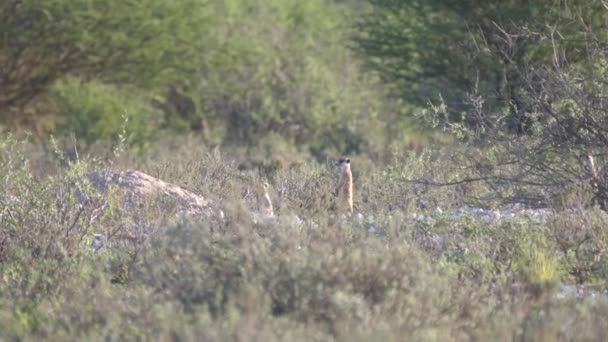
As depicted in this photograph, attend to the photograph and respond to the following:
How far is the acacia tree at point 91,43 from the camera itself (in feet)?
61.8

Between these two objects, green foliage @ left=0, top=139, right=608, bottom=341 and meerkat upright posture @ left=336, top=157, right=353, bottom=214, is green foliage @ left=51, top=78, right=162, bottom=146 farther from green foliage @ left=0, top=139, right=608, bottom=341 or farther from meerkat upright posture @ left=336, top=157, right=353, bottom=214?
green foliage @ left=0, top=139, right=608, bottom=341

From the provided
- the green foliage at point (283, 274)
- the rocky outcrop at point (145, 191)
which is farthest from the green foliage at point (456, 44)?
the green foliage at point (283, 274)

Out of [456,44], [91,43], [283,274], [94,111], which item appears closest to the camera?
[283,274]

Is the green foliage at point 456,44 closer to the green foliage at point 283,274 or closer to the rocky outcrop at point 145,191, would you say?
the rocky outcrop at point 145,191

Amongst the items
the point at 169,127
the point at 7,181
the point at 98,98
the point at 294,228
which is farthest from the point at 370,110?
the point at 294,228

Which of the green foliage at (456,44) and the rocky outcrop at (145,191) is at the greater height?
the rocky outcrop at (145,191)

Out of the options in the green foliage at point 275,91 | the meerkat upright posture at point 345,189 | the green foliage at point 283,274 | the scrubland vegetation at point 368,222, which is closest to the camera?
the green foliage at point 283,274

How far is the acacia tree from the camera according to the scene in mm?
18828

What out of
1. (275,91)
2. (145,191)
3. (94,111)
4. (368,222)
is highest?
(368,222)

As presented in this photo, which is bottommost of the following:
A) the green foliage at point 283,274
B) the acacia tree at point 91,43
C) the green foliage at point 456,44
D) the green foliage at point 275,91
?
the green foliage at point 275,91

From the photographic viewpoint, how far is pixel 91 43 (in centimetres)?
1931

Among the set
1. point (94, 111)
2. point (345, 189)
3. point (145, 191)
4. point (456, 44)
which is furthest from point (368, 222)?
point (94, 111)

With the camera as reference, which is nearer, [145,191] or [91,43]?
[145,191]

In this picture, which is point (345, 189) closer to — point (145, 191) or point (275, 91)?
point (145, 191)
